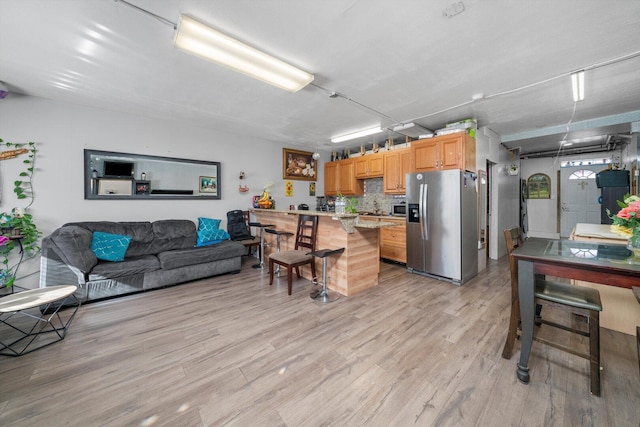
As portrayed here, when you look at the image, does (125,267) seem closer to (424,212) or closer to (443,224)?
(424,212)

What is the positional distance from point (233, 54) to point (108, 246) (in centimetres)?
309

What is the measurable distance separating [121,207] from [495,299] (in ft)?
18.9

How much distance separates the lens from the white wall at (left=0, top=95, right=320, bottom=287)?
3.12m

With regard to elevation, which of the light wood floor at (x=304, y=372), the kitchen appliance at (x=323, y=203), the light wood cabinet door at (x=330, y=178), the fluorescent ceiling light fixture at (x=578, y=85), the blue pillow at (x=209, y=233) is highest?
the fluorescent ceiling light fixture at (x=578, y=85)

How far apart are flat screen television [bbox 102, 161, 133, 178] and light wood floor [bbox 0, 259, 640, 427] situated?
2.15 m

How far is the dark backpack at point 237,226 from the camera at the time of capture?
480 cm

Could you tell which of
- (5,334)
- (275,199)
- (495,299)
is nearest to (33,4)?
(5,334)

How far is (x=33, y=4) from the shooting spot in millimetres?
1647

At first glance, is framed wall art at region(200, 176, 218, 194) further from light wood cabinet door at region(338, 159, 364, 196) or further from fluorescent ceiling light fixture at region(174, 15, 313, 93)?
light wood cabinet door at region(338, 159, 364, 196)

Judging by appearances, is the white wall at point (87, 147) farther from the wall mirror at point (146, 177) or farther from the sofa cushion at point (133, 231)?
the sofa cushion at point (133, 231)

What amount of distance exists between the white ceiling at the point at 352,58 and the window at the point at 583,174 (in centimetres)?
388

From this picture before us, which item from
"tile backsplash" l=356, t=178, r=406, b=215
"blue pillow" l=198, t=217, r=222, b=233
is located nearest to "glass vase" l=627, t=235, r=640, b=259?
"tile backsplash" l=356, t=178, r=406, b=215

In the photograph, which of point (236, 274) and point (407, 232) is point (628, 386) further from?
point (236, 274)

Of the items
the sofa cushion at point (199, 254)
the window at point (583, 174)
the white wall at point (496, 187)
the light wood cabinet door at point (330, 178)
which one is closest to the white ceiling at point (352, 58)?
the white wall at point (496, 187)
